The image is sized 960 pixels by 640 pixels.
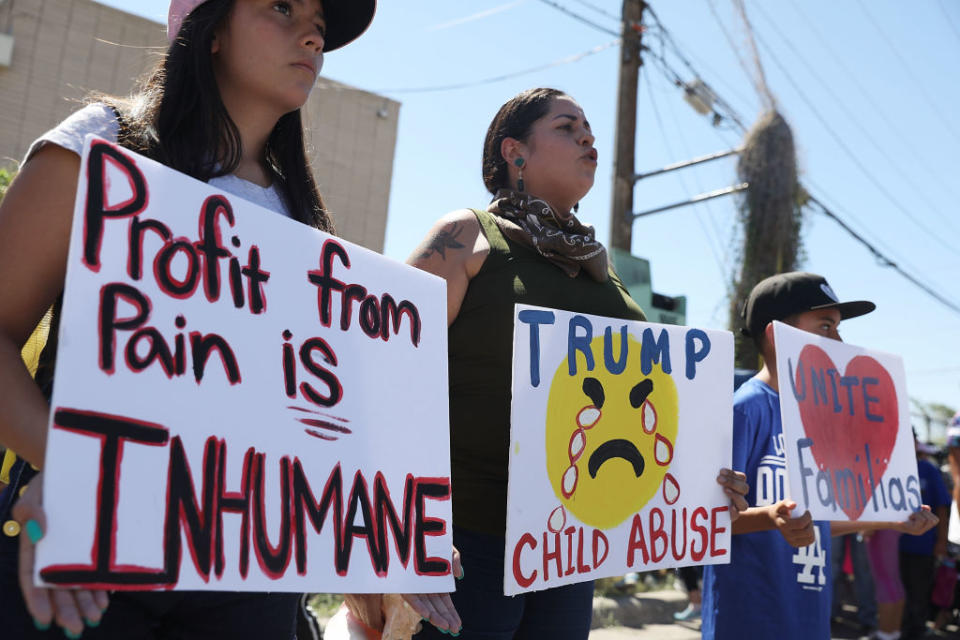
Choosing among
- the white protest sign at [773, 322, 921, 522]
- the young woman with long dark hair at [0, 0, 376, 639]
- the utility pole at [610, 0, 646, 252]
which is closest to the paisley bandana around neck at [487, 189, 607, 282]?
the young woman with long dark hair at [0, 0, 376, 639]

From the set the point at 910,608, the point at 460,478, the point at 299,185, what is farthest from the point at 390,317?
the point at 910,608

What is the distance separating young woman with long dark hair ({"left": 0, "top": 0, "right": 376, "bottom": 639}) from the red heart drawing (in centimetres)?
150

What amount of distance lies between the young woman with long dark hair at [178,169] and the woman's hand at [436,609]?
0.21 m

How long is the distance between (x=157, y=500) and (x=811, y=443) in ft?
5.99

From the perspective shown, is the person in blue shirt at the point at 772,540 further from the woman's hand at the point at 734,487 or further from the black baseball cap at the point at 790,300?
the woman's hand at the point at 734,487

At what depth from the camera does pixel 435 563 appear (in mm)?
1386

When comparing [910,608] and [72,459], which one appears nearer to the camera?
[72,459]

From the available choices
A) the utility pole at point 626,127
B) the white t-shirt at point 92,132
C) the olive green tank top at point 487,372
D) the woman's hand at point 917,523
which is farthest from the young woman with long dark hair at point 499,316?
the utility pole at point 626,127

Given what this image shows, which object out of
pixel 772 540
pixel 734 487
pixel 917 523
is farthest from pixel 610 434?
pixel 917 523

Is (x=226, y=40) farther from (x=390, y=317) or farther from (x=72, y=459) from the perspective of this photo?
(x=72, y=459)

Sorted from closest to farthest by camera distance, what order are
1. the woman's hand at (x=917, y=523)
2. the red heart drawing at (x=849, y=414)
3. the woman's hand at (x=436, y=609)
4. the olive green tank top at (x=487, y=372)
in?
the woman's hand at (x=436, y=609) → the olive green tank top at (x=487, y=372) → the red heart drawing at (x=849, y=414) → the woman's hand at (x=917, y=523)

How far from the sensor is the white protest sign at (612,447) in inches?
64.4

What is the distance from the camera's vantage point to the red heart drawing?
2311 mm

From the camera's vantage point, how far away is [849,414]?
2.48 m
